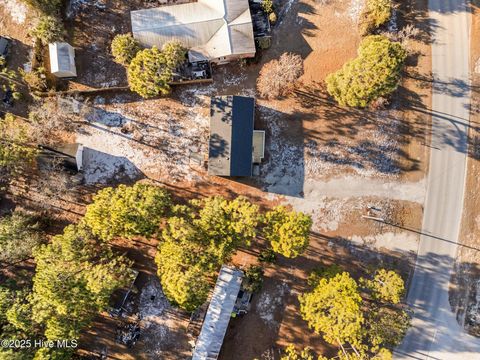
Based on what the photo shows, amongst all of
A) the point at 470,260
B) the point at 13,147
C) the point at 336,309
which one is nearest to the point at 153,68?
the point at 13,147

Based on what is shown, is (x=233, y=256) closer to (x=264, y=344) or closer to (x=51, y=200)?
(x=264, y=344)

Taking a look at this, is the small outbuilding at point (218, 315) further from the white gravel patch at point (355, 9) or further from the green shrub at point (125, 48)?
the white gravel patch at point (355, 9)

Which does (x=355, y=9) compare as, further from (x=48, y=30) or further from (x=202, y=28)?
(x=48, y=30)

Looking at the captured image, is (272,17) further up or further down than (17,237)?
further up

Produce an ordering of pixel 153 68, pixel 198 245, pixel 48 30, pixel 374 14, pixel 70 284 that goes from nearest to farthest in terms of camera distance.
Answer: pixel 70 284 < pixel 198 245 < pixel 153 68 < pixel 48 30 < pixel 374 14

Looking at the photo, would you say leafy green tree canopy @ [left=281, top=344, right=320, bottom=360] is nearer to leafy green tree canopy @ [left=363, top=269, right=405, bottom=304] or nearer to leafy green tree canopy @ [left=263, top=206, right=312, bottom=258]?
leafy green tree canopy @ [left=363, top=269, right=405, bottom=304]

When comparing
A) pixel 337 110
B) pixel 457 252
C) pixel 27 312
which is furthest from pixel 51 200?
pixel 457 252
